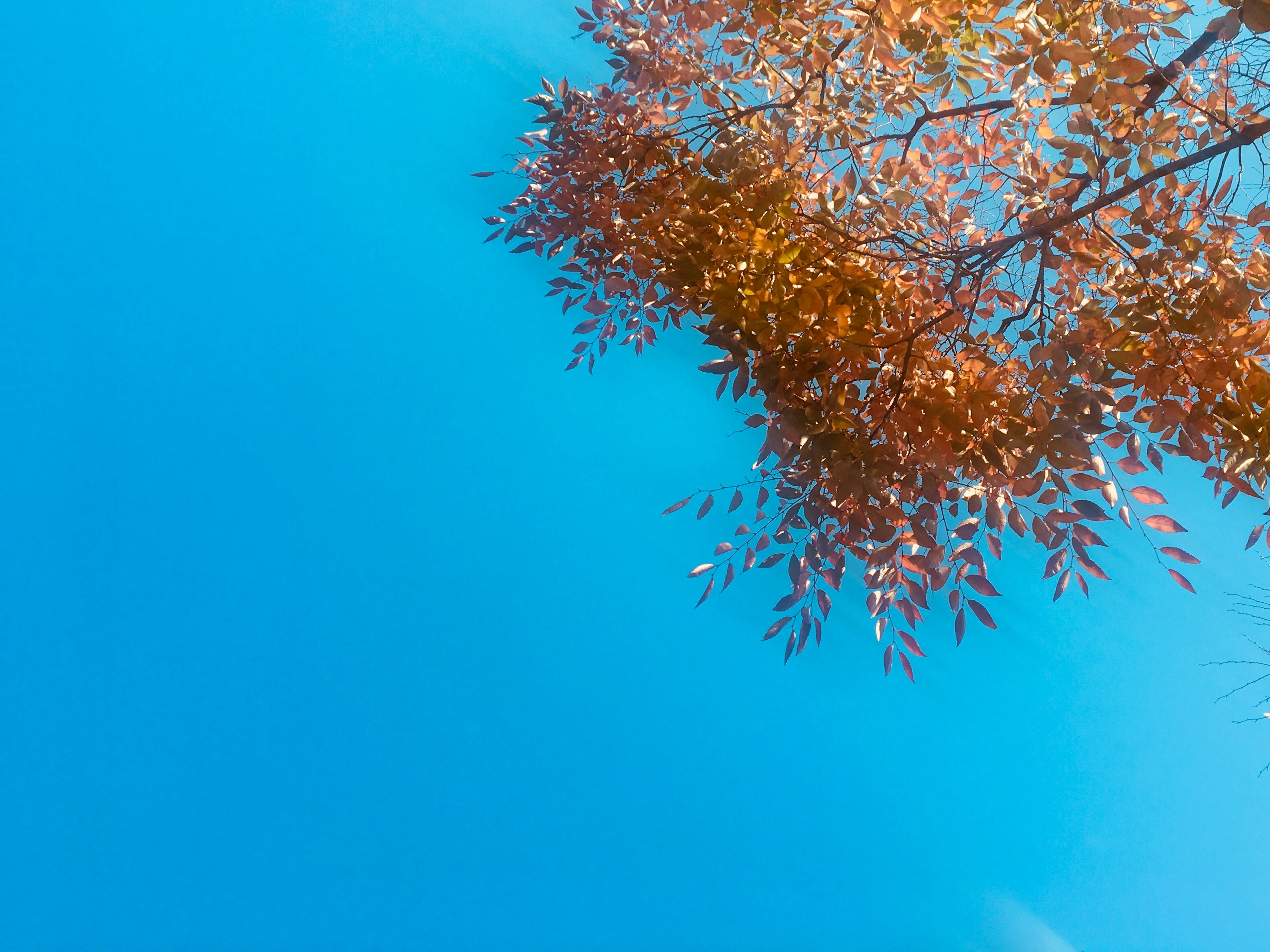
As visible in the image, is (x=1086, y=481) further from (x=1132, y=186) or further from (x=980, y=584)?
(x=1132, y=186)

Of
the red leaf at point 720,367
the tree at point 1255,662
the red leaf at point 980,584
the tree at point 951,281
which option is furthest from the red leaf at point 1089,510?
the tree at point 1255,662

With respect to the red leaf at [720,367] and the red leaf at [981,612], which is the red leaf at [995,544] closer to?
the red leaf at [981,612]

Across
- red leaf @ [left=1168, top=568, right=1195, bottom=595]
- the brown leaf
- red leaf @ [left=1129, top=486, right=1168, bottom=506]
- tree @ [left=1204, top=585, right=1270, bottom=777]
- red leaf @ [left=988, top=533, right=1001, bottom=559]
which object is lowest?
red leaf @ [left=1168, top=568, right=1195, bottom=595]

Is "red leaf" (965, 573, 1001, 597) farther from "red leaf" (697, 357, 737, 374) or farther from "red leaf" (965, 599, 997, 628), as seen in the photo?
"red leaf" (697, 357, 737, 374)

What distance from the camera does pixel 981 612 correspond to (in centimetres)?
89

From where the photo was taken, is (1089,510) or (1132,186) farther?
(1132,186)

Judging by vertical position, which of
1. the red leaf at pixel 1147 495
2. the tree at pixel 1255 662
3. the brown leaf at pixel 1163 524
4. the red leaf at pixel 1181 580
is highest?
the tree at pixel 1255 662

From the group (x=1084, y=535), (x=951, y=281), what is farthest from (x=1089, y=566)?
(x=951, y=281)

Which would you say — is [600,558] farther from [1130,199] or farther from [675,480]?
[1130,199]

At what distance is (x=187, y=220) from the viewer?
2547 millimetres

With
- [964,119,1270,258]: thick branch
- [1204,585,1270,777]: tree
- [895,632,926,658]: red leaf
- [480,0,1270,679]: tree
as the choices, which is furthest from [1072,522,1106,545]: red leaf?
[1204,585,1270,777]: tree

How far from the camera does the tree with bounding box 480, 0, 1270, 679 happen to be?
0.80 meters

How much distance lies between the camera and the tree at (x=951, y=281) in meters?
0.80

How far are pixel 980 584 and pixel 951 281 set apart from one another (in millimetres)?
437
